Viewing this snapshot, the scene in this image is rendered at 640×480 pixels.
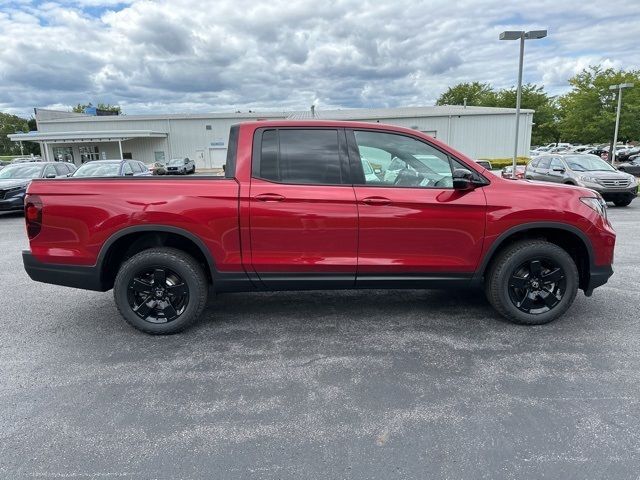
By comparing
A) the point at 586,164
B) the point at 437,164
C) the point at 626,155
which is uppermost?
the point at 437,164

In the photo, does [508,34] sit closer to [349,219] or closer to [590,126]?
[349,219]

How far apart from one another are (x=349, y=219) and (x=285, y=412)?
1.64 metres

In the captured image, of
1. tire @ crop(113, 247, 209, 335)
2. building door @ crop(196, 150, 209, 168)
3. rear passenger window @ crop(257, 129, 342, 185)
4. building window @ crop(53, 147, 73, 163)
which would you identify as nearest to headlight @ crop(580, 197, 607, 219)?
rear passenger window @ crop(257, 129, 342, 185)

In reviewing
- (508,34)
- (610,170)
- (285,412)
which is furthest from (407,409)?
(508,34)

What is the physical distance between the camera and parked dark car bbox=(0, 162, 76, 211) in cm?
1185

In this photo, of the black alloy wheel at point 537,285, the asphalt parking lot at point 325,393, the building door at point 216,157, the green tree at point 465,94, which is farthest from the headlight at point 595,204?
the green tree at point 465,94

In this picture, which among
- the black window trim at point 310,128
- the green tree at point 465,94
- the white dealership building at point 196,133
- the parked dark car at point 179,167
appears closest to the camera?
the black window trim at point 310,128

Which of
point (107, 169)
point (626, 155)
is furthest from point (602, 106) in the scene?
point (107, 169)

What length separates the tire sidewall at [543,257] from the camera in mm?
3945

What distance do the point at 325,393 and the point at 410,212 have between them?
166 centimetres

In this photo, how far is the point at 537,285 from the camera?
4.07 meters

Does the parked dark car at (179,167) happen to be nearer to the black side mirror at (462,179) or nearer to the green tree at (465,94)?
the black side mirror at (462,179)

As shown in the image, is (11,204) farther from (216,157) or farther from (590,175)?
(216,157)

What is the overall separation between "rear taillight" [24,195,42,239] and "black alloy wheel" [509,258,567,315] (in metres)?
4.17
